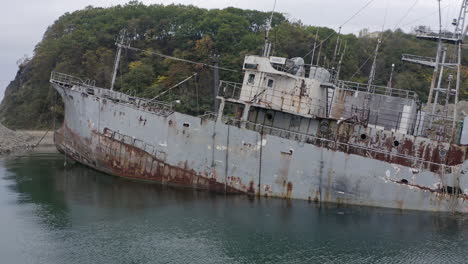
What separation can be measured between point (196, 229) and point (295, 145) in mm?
6090

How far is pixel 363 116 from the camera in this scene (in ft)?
70.9

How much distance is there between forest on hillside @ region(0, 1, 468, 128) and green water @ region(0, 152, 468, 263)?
840 inches

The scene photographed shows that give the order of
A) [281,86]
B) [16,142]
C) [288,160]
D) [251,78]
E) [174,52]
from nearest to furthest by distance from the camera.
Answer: [288,160], [281,86], [251,78], [16,142], [174,52]

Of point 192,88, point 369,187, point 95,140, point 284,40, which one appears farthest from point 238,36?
point 369,187

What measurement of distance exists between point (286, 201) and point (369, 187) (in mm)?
3653

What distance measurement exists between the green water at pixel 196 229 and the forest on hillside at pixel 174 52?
21342mm

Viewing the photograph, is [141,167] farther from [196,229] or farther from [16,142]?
[16,142]

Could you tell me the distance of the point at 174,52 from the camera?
4734 cm

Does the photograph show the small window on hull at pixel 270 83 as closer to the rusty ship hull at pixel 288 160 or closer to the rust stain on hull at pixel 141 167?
the rusty ship hull at pixel 288 160

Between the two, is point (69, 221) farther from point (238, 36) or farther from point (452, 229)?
point (238, 36)

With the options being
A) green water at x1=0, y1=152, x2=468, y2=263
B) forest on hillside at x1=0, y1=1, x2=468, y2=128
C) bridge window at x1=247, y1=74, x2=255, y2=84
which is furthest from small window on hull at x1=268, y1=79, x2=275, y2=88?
forest on hillside at x1=0, y1=1, x2=468, y2=128

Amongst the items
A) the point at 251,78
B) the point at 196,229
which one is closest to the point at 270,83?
the point at 251,78

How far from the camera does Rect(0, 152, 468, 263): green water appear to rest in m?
14.8

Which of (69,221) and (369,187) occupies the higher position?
(369,187)
